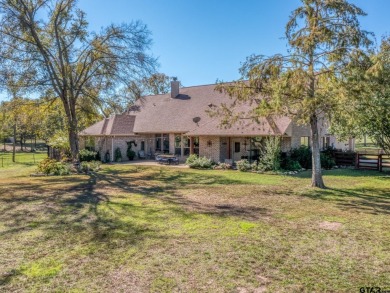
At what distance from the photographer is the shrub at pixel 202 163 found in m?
21.9

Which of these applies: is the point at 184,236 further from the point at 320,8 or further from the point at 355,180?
the point at 355,180

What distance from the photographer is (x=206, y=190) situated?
44.2 feet

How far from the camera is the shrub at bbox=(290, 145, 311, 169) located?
2048 centimetres

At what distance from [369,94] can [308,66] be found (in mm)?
2667

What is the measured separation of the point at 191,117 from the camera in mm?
26875

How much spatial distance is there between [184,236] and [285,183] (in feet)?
30.4

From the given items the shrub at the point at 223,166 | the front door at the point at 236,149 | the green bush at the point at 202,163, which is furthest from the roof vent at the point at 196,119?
the shrub at the point at 223,166

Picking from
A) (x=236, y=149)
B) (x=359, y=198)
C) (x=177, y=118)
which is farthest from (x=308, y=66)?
(x=177, y=118)

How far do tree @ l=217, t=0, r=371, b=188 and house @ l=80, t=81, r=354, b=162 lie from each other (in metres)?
6.57

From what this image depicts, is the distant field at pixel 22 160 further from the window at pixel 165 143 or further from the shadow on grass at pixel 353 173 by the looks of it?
the shadow on grass at pixel 353 173

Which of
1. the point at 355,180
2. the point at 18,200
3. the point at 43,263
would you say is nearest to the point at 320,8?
the point at 355,180

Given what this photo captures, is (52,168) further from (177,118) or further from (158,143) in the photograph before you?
(177,118)

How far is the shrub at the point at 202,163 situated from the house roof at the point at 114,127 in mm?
8897

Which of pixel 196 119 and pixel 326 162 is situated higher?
pixel 196 119
